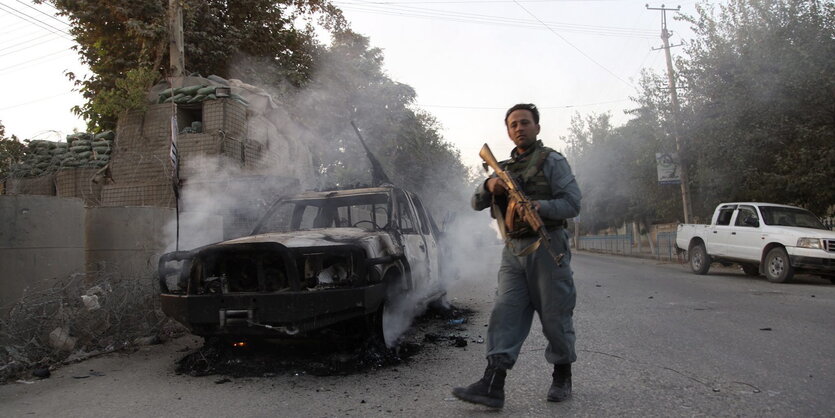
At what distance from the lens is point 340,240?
4207 millimetres

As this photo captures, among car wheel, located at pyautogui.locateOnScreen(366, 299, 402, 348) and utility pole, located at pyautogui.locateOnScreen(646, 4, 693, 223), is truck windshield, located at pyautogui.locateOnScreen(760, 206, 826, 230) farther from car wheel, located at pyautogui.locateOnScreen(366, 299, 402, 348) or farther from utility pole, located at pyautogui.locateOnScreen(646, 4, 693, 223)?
car wheel, located at pyautogui.locateOnScreen(366, 299, 402, 348)

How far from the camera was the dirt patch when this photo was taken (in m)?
4.15

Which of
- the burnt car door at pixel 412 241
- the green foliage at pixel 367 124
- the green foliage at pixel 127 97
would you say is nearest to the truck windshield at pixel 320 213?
the burnt car door at pixel 412 241

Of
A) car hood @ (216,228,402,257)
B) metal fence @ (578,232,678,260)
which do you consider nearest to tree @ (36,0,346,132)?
Answer: car hood @ (216,228,402,257)

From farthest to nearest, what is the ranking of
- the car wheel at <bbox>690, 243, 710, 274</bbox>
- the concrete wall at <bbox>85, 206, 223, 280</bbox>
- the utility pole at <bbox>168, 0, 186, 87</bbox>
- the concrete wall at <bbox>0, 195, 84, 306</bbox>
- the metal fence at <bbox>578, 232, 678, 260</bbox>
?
the metal fence at <bbox>578, 232, 678, 260</bbox> < the car wheel at <bbox>690, 243, 710, 274</bbox> < the utility pole at <bbox>168, 0, 186, 87</bbox> < the concrete wall at <bbox>85, 206, 223, 280</bbox> < the concrete wall at <bbox>0, 195, 84, 306</bbox>

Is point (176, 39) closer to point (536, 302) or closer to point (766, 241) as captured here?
point (536, 302)

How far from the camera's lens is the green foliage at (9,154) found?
33.1 ft

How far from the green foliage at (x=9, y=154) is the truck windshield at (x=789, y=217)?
570 inches

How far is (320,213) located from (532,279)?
335 cm

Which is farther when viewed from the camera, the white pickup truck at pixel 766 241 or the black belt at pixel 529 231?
the white pickup truck at pixel 766 241

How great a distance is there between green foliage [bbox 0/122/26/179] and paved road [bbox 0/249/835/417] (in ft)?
23.7

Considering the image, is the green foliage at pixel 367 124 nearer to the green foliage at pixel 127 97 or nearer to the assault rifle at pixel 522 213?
the green foliage at pixel 127 97

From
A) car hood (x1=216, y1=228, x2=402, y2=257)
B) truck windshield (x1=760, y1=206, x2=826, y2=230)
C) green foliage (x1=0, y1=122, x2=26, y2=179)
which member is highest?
green foliage (x1=0, y1=122, x2=26, y2=179)

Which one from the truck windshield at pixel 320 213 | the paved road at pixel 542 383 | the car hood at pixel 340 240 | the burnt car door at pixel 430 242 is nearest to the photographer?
the paved road at pixel 542 383
